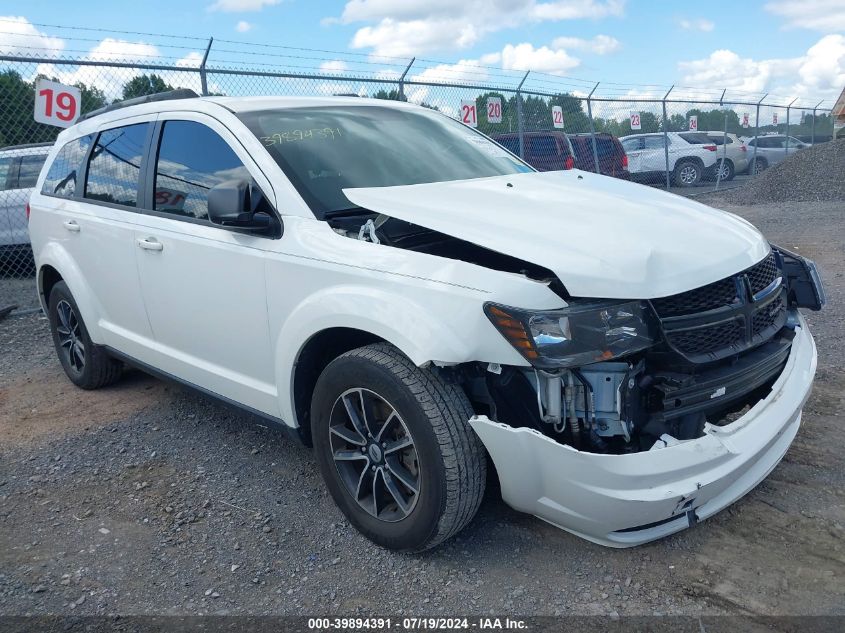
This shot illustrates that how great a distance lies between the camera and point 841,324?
577 centimetres

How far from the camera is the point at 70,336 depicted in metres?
5.22

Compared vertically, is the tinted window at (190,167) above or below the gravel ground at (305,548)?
above

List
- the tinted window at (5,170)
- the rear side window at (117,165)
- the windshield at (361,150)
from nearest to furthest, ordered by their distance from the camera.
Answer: the windshield at (361,150) < the rear side window at (117,165) < the tinted window at (5,170)

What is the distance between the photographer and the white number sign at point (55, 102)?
755 centimetres

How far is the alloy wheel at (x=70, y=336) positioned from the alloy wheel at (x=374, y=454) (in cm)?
276

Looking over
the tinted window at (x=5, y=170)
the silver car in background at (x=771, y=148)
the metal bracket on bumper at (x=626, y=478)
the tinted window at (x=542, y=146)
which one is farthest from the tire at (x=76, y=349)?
the silver car in background at (x=771, y=148)

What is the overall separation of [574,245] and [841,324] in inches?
164

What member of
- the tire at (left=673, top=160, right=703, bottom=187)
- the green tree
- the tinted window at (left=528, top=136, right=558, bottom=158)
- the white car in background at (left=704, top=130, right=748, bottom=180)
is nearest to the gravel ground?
the green tree

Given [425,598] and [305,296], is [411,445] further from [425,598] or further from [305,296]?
[305,296]

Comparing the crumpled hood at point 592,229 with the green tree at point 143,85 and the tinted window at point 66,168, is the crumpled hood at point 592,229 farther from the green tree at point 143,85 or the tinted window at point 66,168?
the green tree at point 143,85

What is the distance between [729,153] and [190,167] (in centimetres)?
1964

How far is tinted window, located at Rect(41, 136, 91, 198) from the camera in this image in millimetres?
4816

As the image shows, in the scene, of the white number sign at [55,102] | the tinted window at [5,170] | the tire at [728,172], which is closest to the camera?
the white number sign at [55,102]

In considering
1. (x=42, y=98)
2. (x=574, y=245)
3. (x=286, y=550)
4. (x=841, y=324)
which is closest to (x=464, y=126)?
(x=574, y=245)
